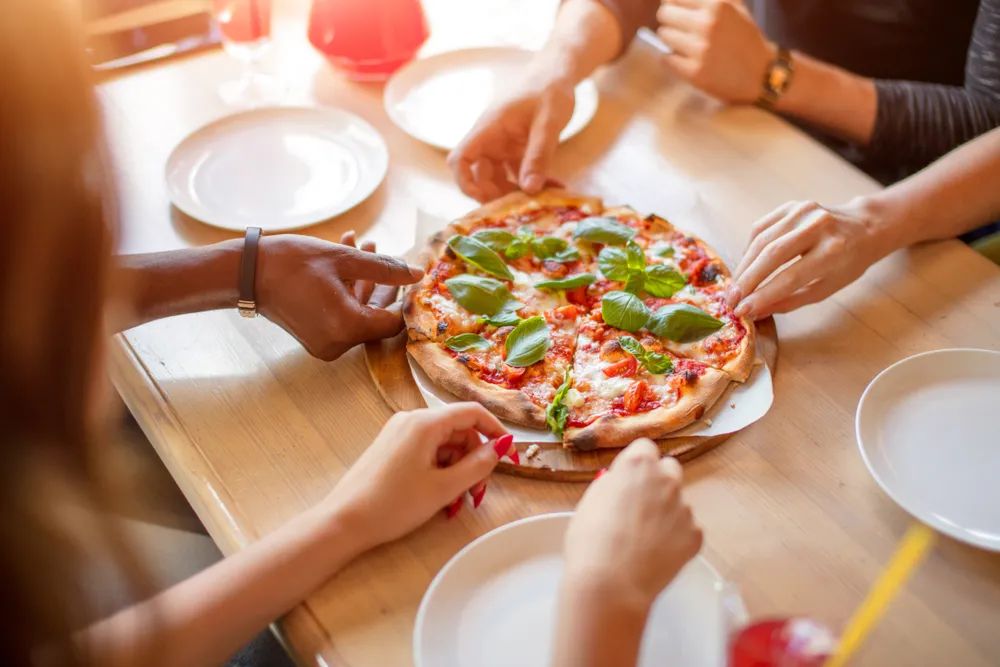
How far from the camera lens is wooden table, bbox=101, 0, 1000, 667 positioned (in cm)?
110

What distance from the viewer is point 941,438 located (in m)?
1.27

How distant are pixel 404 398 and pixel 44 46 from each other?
738 millimetres

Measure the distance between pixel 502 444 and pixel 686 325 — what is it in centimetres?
41

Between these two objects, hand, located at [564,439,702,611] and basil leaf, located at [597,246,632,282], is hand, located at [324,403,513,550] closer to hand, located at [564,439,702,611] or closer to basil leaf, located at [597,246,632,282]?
hand, located at [564,439,702,611]

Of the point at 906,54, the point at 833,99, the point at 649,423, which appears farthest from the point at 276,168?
the point at 906,54

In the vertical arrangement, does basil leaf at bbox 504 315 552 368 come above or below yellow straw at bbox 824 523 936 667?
below

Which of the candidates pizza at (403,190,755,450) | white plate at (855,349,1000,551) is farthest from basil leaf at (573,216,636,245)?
white plate at (855,349,1000,551)

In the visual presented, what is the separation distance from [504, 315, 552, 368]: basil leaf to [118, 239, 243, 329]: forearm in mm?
458

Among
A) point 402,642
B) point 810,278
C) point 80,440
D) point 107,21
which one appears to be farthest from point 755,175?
point 107,21

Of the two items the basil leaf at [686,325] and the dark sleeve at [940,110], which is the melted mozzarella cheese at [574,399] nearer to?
the basil leaf at [686,325]

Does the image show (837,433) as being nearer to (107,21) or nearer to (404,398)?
(404,398)

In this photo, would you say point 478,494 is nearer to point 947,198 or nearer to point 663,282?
point 663,282

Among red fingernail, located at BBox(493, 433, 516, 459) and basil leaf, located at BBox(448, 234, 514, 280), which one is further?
basil leaf, located at BBox(448, 234, 514, 280)

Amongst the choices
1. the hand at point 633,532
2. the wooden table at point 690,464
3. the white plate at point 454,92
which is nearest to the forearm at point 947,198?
the wooden table at point 690,464
